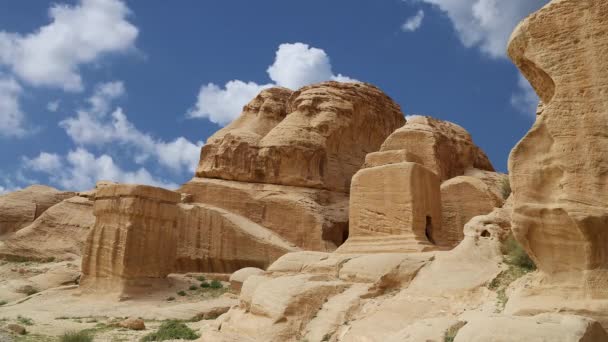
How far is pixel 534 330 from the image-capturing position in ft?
15.0

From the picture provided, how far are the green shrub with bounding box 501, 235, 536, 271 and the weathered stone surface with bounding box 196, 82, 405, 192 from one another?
1960 centimetres

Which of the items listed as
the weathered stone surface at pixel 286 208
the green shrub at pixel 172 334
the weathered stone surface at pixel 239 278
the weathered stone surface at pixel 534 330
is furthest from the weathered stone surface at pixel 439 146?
the weathered stone surface at pixel 534 330

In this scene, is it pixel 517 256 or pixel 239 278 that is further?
pixel 239 278

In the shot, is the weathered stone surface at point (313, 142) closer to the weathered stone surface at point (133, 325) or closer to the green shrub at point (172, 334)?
the weathered stone surface at point (133, 325)

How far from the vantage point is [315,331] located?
335 inches

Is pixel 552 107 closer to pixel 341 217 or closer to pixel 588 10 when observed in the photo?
pixel 588 10

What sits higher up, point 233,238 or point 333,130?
point 333,130

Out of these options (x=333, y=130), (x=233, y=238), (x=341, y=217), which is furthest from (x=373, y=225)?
(x=333, y=130)

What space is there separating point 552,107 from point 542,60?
22.4 inches

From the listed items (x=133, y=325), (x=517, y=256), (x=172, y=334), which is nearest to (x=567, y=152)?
(x=517, y=256)

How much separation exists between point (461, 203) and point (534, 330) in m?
13.9

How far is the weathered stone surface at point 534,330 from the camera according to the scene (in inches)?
177

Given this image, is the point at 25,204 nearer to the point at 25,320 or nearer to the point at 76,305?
the point at 76,305

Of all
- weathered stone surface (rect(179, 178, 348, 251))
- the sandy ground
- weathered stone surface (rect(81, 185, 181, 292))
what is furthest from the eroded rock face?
weathered stone surface (rect(179, 178, 348, 251))
